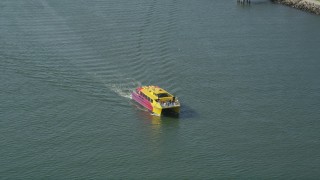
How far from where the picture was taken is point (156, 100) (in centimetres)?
3247

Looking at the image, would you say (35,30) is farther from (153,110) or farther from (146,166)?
(146,166)

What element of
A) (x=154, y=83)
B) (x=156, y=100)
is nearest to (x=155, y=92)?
(x=156, y=100)

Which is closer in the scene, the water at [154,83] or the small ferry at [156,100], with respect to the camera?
the water at [154,83]

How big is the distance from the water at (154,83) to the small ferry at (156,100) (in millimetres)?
501

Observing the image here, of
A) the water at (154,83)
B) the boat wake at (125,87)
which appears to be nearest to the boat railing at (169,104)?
the water at (154,83)

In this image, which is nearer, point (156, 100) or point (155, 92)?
point (156, 100)

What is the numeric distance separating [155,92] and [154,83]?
3.13 metres

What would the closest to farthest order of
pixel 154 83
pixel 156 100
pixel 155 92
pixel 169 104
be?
pixel 169 104
pixel 156 100
pixel 155 92
pixel 154 83

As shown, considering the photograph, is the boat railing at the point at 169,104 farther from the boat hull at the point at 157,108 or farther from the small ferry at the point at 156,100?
the boat hull at the point at 157,108

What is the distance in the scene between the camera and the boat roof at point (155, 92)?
32.8 meters

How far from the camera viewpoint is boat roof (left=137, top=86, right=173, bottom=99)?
32.8 meters

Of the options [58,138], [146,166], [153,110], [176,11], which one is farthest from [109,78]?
[176,11]

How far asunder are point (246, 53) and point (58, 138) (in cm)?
1634

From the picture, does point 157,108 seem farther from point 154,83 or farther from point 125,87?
point 154,83
